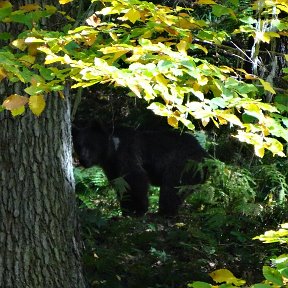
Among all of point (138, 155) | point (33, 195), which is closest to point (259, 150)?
point (33, 195)

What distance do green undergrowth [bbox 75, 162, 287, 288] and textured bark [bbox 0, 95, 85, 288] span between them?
73cm

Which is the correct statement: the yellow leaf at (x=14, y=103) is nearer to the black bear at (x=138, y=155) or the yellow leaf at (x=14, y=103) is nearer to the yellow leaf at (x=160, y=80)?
the yellow leaf at (x=160, y=80)

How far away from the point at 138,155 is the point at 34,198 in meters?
5.06

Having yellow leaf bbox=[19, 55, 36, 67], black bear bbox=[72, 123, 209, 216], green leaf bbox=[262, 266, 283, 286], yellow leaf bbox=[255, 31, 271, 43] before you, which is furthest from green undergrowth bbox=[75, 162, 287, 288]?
green leaf bbox=[262, 266, 283, 286]

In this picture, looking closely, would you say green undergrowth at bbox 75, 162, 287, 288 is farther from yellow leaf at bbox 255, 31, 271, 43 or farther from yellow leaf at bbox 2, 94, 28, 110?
yellow leaf at bbox 2, 94, 28, 110

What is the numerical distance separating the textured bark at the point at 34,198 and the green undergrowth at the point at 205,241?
0.73 m

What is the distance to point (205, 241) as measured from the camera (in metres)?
7.43

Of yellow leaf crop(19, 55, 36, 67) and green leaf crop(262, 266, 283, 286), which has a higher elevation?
yellow leaf crop(19, 55, 36, 67)

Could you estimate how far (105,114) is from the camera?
11656 mm

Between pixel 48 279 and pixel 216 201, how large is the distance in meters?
2.37

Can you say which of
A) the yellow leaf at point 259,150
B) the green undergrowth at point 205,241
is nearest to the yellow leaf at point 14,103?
the yellow leaf at point 259,150

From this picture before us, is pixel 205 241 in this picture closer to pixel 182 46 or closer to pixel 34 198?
pixel 34 198

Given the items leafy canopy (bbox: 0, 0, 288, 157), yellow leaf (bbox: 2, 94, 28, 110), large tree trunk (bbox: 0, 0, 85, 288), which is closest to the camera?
leafy canopy (bbox: 0, 0, 288, 157)

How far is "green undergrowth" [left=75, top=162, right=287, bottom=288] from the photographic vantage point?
21.6 ft
